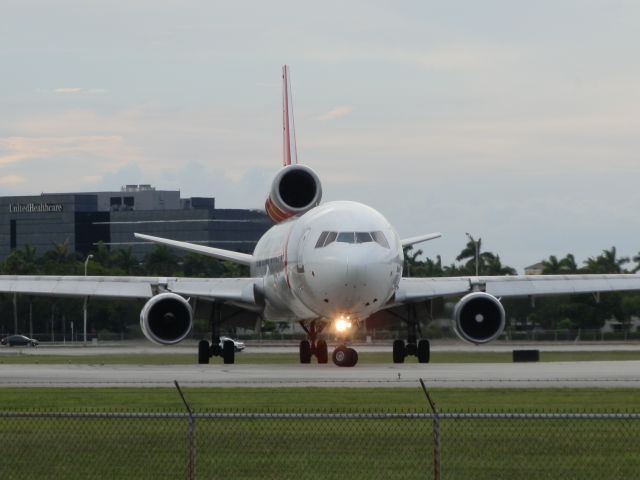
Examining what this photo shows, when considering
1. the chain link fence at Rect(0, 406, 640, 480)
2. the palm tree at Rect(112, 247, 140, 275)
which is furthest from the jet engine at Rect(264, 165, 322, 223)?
the palm tree at Rect(112, 247, 140, 275)

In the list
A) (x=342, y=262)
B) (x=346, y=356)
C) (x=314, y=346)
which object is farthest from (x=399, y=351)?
(x=342, y=262)

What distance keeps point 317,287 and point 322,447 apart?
2185cm

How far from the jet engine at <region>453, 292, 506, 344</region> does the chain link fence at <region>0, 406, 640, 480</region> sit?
23.3m

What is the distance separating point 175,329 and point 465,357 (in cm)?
1172

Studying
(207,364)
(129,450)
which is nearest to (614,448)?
(129,450)

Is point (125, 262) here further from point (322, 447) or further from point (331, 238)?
point (322, 447)

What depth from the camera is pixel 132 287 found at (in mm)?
51281

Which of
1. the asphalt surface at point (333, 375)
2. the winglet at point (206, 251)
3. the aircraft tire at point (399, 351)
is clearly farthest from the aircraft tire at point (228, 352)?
the winglet at point (206, 251)

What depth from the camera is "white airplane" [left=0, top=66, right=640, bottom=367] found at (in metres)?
42.8

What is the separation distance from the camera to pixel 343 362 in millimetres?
44312

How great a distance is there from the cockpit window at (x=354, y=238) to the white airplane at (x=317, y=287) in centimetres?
3

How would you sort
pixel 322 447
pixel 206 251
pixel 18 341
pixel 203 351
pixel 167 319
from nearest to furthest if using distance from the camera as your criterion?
pixel 322 447 → pixel 167 319 → pixel 203 351 → pixel 206 251 → pixel 18 341

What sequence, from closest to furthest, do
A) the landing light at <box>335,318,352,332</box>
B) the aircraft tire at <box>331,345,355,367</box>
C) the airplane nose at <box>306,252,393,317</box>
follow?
the airplane nose at <box>306,252,393,317</box> → the aircraft tire at <box>331,345,355,367</box> → the landing light at <box>335,318,352,332</box>

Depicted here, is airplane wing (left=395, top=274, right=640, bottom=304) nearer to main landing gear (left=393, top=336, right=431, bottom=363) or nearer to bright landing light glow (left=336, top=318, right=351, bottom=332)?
main landing gear (left=393, top=336, right=431, bottom=363)
